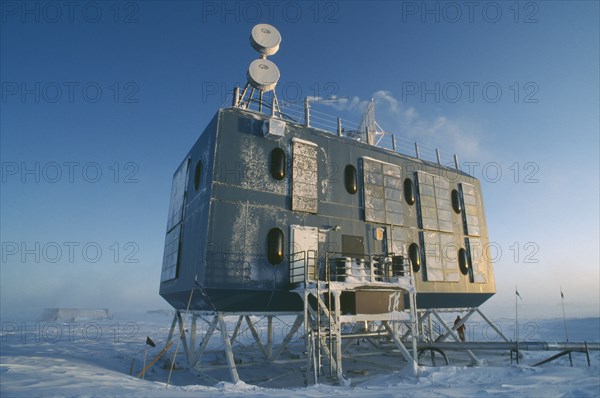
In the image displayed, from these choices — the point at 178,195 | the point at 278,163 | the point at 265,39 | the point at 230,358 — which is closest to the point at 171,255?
the point at 178,195

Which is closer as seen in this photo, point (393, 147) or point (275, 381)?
point (275, 381)

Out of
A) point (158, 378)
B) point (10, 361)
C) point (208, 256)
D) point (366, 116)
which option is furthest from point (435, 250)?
point (10, 361)

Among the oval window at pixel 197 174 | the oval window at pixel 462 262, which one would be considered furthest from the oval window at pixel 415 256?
the oval window at pixel 197 174

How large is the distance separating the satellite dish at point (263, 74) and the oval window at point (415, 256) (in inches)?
508

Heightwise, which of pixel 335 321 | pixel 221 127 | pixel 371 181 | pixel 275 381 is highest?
pixel 221 127

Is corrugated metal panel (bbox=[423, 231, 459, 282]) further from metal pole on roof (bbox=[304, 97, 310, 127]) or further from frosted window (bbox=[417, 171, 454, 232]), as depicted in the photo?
metal pole on roof (bbox=[304, 97, 310, 127])

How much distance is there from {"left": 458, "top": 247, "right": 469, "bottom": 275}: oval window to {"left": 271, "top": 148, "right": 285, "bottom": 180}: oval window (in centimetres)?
1424

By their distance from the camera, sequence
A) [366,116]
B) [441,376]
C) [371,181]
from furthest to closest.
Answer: [366,116], [371,181], [441,376]

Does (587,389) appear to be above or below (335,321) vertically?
below

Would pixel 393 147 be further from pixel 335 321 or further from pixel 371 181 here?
pixel 335 321

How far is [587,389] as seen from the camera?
10.5m

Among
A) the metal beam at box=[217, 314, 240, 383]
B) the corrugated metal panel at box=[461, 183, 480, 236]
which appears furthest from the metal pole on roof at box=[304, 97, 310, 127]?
the corrugated metal panel at box=[461, 183, 480, 236]

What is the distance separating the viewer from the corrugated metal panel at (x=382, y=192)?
2108cm

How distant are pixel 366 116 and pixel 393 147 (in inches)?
244
